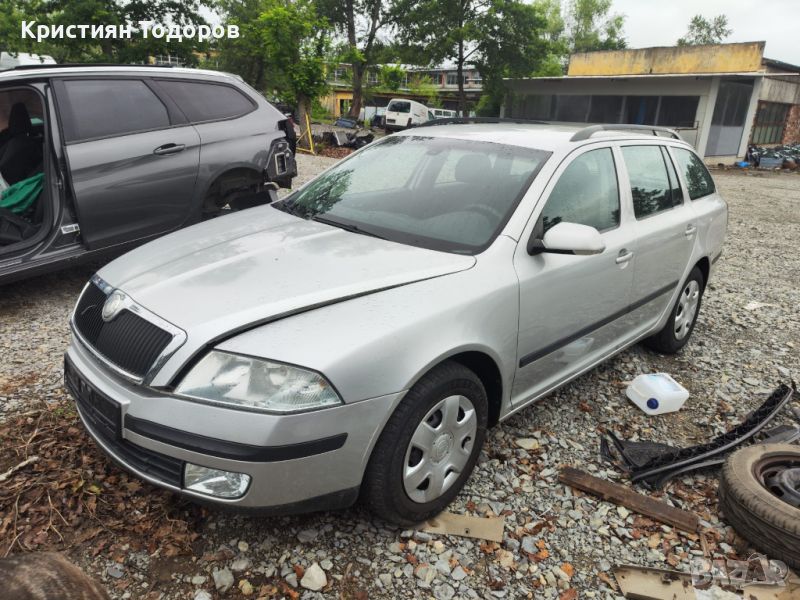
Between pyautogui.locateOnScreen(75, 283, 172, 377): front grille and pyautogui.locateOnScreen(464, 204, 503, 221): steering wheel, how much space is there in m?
1.56

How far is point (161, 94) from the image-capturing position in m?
5.04

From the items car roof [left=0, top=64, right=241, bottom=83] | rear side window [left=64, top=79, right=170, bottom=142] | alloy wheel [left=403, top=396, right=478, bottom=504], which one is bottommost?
alloy wheel [left=403, top=396, right=478, bottom=504]

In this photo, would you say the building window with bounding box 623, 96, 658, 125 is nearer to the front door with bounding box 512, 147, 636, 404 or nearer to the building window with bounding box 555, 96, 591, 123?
→ the building window with bounding box 555, 96, 591, 123

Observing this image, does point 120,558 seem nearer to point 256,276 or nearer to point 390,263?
point 256,276

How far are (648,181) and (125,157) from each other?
3.83 meters

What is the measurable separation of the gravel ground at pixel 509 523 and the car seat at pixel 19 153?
1.02 metres

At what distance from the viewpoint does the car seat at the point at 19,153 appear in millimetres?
4892

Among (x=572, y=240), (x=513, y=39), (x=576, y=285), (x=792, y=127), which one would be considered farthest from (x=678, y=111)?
(x=572, y=240)

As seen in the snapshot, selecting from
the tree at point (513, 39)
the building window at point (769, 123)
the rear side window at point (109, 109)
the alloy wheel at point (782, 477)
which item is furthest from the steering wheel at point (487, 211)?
the building window at point (769, 123)

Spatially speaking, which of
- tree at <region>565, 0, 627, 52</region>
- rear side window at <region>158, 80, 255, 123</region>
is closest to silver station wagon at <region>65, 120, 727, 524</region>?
rear side window at <region>158, 80, 255, 123</region>

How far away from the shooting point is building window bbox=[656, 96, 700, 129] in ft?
78.9

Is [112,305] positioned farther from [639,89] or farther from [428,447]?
[639,89]

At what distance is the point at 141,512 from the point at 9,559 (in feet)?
3.55

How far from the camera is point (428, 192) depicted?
10.3 feet
